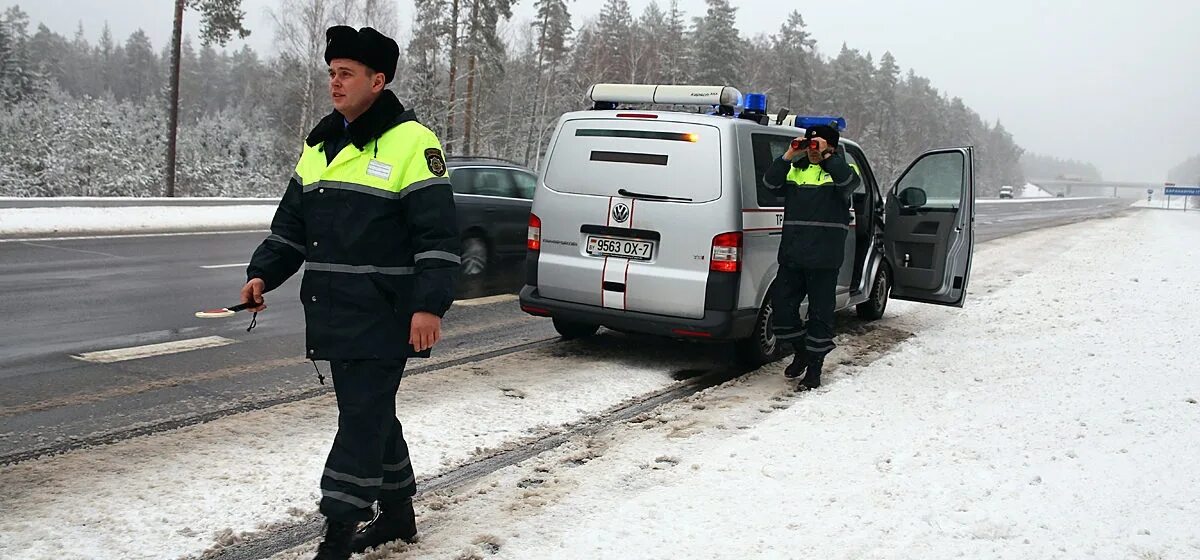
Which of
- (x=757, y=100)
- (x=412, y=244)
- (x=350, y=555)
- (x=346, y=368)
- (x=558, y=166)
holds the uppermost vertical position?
(x=757, y=100)

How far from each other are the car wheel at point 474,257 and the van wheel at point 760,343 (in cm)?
470

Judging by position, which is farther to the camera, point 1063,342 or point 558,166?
point 1063,342

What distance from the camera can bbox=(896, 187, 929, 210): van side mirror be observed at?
860 centimetres

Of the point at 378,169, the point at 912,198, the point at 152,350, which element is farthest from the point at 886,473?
the point at 152,350

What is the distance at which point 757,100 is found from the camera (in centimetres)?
698

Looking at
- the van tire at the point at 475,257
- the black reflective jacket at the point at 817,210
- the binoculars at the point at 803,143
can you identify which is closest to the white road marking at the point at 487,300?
the van tire at the point at 475,257

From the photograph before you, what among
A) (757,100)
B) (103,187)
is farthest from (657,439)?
(103,187)

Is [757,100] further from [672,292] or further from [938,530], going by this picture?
[938,530]

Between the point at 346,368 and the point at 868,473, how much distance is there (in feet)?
8.77

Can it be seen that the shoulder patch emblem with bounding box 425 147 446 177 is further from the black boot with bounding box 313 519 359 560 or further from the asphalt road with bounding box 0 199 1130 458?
the asphalt road with bounding box 0 199 1130 458

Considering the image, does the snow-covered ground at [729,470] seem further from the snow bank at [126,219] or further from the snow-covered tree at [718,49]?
the snow-covered tree at [718,49]

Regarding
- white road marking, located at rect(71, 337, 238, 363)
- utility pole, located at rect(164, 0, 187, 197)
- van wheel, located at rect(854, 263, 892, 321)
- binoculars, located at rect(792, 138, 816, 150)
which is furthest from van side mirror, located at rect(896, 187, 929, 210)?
utility pole, located at rect(164, 0, 187, 197)

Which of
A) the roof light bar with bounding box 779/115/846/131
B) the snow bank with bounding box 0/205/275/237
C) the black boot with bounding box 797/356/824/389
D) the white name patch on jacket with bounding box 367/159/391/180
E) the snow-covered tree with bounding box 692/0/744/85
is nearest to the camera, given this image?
the white name patch on jacket with bounding box 367/159/391/180

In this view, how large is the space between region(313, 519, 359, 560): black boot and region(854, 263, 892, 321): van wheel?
23.4ft
